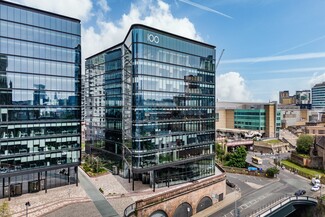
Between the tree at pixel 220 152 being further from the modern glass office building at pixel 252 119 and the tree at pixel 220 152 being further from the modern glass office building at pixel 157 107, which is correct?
the modern glass office building at pixel 252 119

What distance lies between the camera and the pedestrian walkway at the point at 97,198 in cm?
3567

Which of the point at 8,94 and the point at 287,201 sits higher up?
the point at 8,94

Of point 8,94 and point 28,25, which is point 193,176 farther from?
point 28,25

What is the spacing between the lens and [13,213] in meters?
33.7

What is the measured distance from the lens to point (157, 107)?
4566 centimetres

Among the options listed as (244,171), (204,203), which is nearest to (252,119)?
(244,171)

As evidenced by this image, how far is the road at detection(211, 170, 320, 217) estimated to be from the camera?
158 ft

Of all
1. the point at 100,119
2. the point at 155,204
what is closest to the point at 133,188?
the point at 155,204

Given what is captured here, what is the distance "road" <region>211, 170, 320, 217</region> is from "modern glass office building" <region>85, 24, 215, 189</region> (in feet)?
30.3

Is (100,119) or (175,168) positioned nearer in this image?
(175,168)

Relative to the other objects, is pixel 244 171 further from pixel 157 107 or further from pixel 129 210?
pixel 129 210

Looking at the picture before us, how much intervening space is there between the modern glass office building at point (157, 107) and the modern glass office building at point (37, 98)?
9.72m

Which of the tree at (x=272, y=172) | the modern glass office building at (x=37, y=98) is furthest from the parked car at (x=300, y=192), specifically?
the modern glass office building at (x=37, y=98)

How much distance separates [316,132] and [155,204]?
97.1 meters
